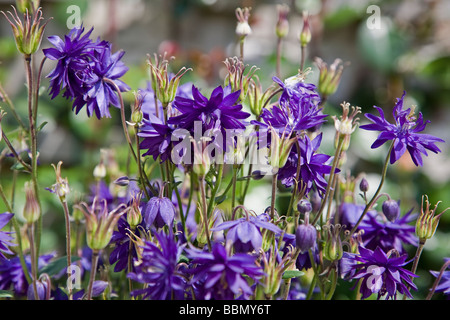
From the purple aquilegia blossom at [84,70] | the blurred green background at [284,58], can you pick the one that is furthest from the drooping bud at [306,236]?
the blurred green background at [284,58]

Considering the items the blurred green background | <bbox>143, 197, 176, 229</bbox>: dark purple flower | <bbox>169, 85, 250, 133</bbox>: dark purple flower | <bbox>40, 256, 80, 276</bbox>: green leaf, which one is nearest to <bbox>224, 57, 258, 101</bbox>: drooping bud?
<bbox>169, 85, 250, 133</bbox>: dark purple flower

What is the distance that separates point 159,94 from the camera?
0.57 metres

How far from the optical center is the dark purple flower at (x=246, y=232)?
482mm

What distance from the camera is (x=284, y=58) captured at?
1.89 meters

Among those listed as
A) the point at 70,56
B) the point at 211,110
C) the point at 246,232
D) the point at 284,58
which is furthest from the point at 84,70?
the point at 284,58

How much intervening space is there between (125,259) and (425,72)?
172 centimetres

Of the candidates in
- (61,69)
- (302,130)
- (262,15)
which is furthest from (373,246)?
(262,15)

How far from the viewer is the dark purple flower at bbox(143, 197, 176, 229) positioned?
538 millimetres

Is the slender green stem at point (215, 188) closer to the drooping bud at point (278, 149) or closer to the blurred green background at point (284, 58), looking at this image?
the drooping bud at point (278, 149)

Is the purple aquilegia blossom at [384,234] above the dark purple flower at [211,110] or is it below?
below

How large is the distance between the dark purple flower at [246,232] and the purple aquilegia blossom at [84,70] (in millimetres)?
197

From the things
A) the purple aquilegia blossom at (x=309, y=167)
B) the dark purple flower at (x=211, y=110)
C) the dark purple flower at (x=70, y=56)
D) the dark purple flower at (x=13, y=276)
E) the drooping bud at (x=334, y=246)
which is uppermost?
the dark purple flower at (x=70, y=56)
